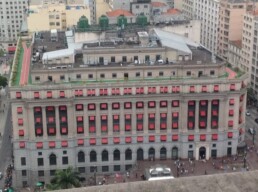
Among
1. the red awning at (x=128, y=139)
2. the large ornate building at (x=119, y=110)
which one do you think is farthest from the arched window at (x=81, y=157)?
the red awning at (x=128, y=139)

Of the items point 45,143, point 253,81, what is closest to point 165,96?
point 45,143

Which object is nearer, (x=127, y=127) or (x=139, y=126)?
(x=127, y=127)

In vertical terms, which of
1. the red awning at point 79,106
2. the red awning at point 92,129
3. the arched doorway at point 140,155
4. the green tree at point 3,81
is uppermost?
the red awning at point 79,106

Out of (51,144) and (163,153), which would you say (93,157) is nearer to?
(51,144)

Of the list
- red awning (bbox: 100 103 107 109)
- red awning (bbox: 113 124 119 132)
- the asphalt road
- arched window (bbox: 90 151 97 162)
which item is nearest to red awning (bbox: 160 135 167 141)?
red awning (bbox: 113 124 119 132)

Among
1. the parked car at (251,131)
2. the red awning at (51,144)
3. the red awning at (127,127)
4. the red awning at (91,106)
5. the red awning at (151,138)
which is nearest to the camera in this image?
the red awning at (91,106)

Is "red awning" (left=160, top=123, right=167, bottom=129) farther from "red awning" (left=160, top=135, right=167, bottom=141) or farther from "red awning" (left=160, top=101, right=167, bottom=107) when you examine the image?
"red awning" (left=160, top=101, right=167, bottom=107)

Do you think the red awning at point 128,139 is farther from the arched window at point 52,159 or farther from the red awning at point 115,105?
the arched window at point 52,159

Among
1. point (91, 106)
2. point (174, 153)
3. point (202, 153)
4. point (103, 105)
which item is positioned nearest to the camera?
point (91, 106)

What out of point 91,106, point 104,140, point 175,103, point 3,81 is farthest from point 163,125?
point 3,81
